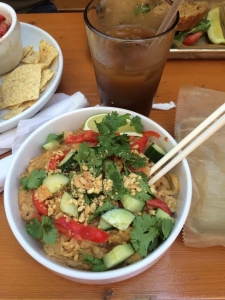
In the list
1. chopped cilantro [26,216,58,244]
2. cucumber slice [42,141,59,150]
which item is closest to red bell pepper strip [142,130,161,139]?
cucumber slice [42,141,59,150]

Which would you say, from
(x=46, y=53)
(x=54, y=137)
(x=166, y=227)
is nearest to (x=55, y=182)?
(x=54, y=137)

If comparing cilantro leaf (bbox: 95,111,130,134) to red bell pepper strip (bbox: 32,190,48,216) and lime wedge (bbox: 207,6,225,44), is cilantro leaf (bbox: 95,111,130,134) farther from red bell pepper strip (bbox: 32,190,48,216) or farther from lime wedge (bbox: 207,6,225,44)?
lime wedge (bbox: 207,6,225,44)

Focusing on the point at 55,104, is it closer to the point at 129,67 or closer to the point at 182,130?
the point at 129,67

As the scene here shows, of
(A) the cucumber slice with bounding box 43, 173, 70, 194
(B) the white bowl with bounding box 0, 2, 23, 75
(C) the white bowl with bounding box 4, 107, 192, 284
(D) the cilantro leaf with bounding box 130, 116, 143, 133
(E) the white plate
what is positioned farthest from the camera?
(B) the white bowl with bounding box 0, 2, 23, 75

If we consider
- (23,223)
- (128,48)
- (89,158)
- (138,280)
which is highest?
Result: (128,48)

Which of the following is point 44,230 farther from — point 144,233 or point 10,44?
point 10,44
